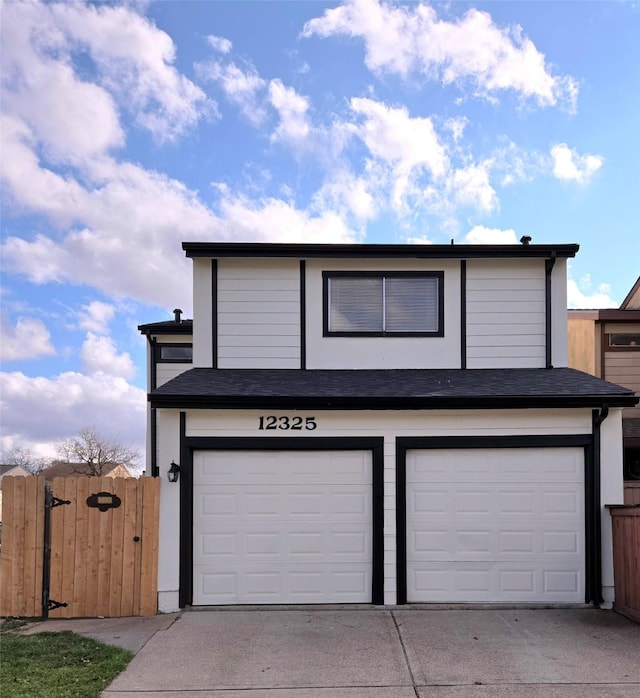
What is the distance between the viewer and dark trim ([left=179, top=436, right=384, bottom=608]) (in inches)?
248

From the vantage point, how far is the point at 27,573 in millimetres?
6098

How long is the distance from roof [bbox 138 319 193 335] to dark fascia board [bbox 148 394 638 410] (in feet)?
16.3

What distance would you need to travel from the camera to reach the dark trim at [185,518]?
20.5 feet

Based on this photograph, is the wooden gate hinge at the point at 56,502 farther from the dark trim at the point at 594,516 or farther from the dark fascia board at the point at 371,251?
the dark trim at the point at 594,516

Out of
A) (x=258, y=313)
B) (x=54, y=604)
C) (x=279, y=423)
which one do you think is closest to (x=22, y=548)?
(x=54, y=604)

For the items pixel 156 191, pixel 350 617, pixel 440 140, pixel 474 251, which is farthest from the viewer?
pixel 156 191

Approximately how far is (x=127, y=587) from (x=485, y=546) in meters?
4.80

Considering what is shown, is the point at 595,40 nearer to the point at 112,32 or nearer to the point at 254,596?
the point at 112,32

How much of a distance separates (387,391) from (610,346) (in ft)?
26.3

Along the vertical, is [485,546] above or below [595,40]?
below

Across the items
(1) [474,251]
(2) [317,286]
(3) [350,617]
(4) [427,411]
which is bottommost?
(3) [350,617]

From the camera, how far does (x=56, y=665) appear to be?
14.7 feet

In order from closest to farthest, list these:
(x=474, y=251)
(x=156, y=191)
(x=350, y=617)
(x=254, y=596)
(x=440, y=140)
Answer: (x=350, y=617) < (x=254, y=596) < (x=474, y=251) < (x=440, y=140) < (x=156, y=191)

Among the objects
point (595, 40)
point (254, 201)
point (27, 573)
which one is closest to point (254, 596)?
point (27, 573)
